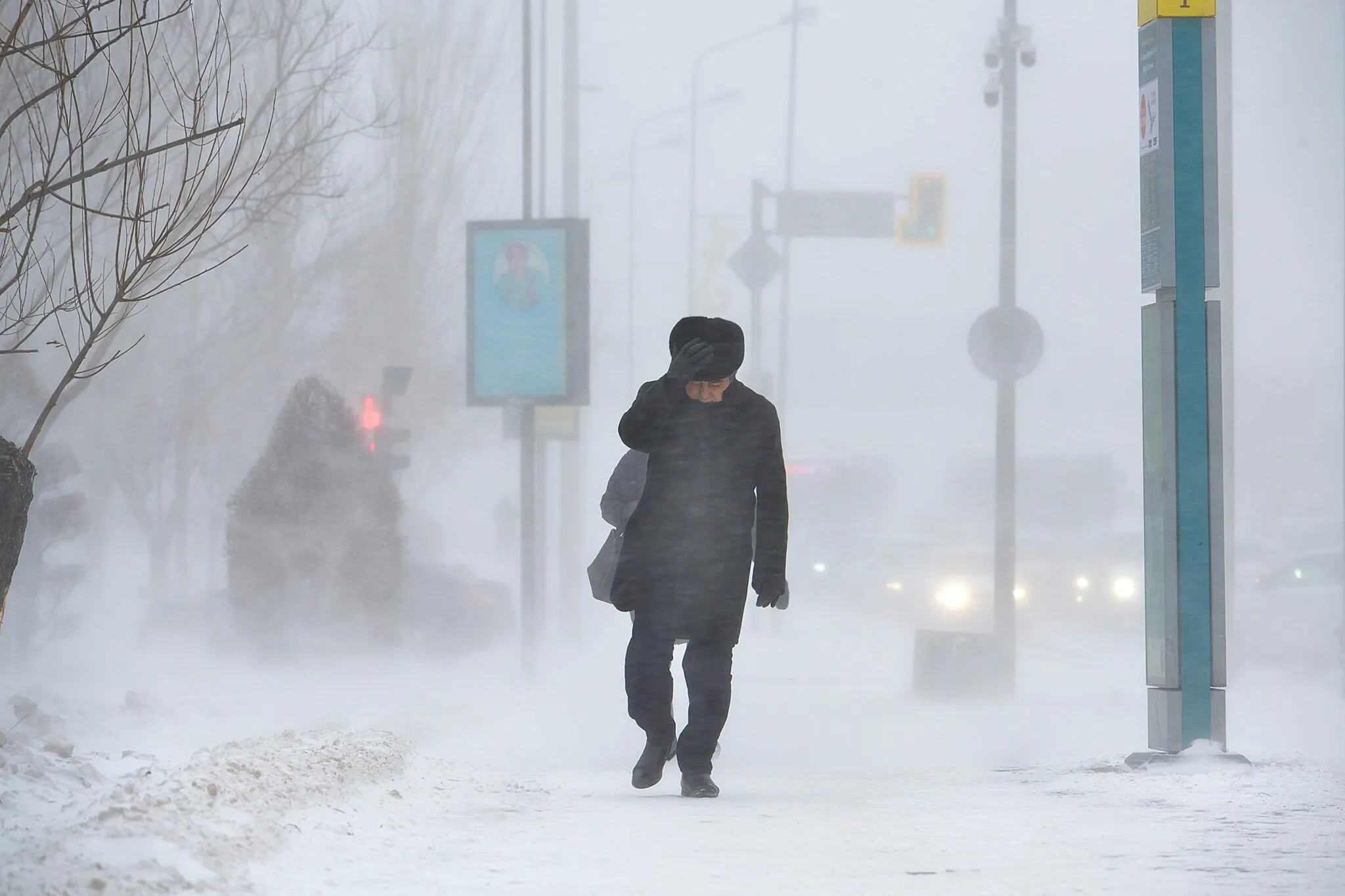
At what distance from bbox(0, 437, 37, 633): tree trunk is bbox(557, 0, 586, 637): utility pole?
9.94 meters

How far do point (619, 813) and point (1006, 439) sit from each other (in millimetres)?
8928

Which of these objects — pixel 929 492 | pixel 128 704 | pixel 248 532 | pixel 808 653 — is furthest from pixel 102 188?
pixel 929 492

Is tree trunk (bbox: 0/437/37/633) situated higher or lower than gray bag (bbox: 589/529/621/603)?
higher

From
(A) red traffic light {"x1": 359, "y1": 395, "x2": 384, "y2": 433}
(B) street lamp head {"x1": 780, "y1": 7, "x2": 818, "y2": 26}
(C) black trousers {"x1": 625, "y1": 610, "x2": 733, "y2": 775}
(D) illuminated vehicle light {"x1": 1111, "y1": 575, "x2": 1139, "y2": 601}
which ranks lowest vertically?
(D) illuminated vehicle light {"x1": 1111, "y1": 575, "x2": 1139, "y2": 601}

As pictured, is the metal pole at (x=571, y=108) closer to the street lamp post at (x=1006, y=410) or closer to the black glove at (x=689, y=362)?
the street lamp post at (x=1006, y=410)

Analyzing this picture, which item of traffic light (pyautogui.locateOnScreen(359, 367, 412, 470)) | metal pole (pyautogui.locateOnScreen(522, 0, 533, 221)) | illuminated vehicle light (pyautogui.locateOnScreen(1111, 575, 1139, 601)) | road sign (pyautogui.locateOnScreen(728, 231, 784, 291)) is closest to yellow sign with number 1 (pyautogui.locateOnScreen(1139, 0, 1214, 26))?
metal pole (pyautogui.locateOnScreen(522, 0, 533, 221))

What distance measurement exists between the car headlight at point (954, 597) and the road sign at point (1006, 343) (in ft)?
10.7

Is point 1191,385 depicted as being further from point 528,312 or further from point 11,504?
point 528,312

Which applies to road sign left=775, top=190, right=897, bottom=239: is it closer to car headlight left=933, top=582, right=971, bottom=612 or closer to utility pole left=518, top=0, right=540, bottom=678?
utility pole left=518, top=0, right=540, bottom=678

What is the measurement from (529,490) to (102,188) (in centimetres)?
508

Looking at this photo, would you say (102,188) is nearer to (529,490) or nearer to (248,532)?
(248,532)

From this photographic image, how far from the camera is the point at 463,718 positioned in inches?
506

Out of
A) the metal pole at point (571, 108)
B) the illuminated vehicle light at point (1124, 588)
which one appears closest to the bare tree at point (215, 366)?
the metal pole at point (571, 108)

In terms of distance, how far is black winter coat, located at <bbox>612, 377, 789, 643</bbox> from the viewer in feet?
19.7
